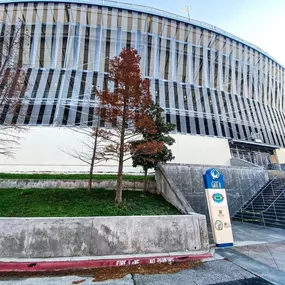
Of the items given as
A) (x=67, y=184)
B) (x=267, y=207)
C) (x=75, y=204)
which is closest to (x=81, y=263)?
(x=75, y=204)

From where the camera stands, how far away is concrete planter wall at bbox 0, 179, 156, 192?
10.9 m

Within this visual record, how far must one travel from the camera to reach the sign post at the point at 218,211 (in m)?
7.11

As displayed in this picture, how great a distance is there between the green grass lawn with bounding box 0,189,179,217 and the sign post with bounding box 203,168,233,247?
1.70m

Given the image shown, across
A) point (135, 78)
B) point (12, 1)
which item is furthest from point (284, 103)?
point (12, 1)

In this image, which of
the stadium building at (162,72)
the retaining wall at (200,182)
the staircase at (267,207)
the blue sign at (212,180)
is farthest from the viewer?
the stadium building at (162,72)

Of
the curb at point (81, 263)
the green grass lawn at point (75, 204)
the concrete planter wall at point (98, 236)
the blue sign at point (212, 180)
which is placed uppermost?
the blue sign at point (212, 180)

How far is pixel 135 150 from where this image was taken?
915 centimetres

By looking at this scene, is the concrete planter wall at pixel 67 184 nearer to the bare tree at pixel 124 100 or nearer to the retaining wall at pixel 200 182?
the retaining wall at pixel 200 182

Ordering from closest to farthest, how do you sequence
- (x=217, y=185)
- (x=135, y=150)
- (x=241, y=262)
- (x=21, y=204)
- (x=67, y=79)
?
(x=241, y=262) → (x=217, y=185) → (x=21, y=204) → (x=135, y=150) → (x=67, y=79)

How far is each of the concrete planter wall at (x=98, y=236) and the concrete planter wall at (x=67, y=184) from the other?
5.23 metres

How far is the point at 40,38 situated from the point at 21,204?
2297 centimetres

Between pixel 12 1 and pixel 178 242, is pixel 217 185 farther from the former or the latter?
pixel 12 1

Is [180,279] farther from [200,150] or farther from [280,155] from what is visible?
[280,155]

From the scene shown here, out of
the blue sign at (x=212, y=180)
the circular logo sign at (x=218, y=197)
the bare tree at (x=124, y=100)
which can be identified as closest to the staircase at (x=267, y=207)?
the circular logo sign at (x=218, y=197)
